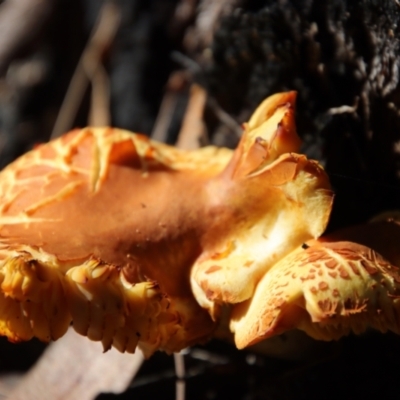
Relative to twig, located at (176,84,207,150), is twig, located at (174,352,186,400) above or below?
below

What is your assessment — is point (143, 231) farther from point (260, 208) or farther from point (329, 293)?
point (329, 293)

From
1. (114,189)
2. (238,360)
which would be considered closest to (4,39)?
(114,189)

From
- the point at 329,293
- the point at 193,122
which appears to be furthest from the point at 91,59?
the point at 329,293

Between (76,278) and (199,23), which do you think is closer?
(76,278)

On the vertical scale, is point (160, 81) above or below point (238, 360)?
above

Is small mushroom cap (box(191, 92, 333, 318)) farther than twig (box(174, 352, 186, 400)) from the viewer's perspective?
No

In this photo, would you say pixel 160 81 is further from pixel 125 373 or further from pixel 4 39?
pixel 125 373

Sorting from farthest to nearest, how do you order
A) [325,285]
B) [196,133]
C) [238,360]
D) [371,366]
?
A: [196,133] < [238,360] < [371,366] < [325,285]

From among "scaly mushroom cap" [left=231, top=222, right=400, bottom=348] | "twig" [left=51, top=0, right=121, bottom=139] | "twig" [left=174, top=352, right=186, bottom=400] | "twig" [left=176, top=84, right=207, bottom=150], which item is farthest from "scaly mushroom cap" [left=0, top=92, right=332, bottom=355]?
"twig" [left=51, top=0, right=121, bottom=139]

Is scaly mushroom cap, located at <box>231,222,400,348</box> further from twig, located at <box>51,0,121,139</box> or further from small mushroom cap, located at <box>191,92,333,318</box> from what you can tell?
twig, located at <box>51,0,121,139</box>
